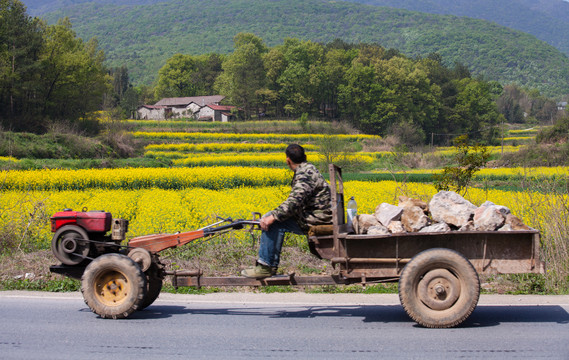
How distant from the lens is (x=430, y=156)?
5362cm

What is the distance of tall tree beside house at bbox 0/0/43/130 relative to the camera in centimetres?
5256

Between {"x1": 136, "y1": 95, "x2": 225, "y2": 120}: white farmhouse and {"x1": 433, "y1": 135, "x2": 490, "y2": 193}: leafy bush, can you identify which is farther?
{"x1": 136, "y1": 95, "x2": 225, "y2": 120}: white farmhouse

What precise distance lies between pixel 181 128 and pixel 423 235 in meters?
75.9

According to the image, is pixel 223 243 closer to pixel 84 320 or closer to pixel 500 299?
pixel 84 320

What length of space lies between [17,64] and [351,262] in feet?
181

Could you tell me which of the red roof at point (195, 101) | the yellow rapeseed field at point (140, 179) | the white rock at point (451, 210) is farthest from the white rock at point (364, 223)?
the red roof at point (195, 101)

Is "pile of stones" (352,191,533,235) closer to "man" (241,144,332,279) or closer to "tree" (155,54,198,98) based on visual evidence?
"man" (241,144,332,279)

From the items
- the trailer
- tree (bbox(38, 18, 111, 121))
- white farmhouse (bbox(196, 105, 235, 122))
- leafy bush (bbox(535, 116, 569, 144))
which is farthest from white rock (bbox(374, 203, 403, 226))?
white farmhouse (bbox(196, 105, 235, 122))

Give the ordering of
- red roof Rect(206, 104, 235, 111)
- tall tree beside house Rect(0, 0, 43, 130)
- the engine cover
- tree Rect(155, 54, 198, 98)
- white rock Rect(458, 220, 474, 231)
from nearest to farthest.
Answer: white rock Rect(458, 220, 474, 231)
the engine cover
tall tree beside house Rect(0, 0, 43, 130)
red roof Rect(206, 104, 235, 111)
tree Rect(155, 54, 198, 98)

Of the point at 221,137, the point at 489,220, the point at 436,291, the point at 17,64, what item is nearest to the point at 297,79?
the point at 221,137

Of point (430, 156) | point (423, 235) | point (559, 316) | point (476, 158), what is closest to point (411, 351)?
point (423, 235)

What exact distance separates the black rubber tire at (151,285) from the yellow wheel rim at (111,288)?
29 centimetres

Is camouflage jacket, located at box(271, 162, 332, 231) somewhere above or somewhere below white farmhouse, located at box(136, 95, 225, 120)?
below

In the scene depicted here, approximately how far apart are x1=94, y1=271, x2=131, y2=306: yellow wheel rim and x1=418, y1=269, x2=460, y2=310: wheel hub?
350 cm
